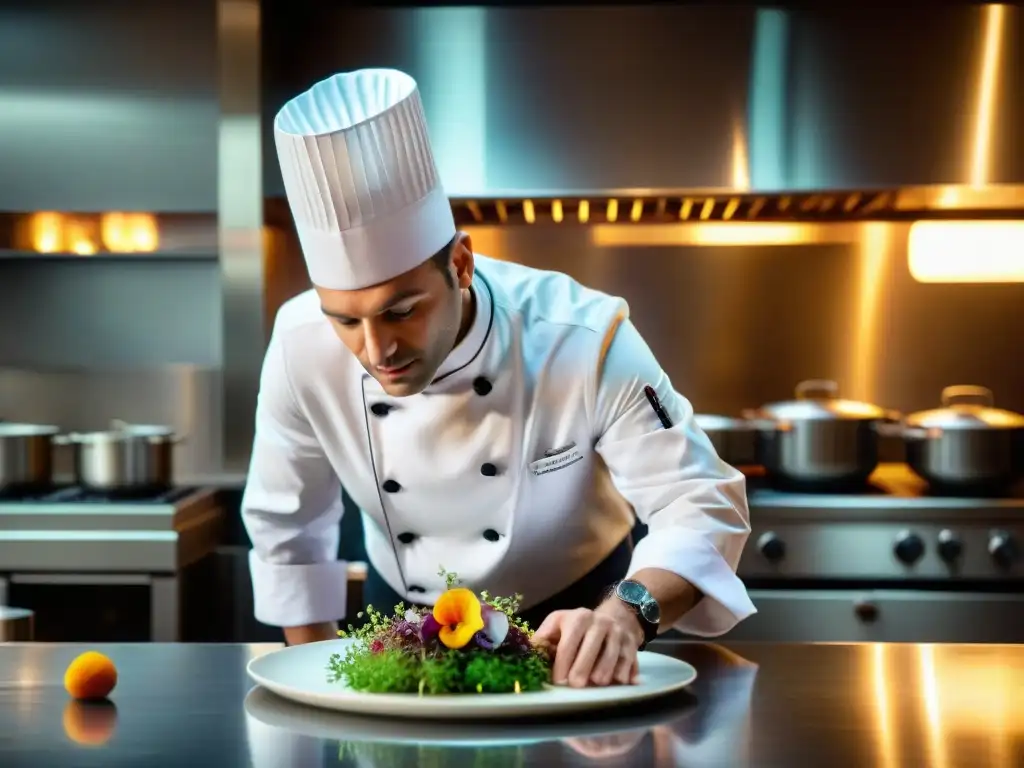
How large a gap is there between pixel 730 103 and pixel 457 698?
259 centimetres

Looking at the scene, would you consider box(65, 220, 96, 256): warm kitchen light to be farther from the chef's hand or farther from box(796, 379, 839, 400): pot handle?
the chef's hand

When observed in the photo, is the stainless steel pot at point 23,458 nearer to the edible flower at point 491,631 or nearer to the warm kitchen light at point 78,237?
the warm kitchen light at point 78,237

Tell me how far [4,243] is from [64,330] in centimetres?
31

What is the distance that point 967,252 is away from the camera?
3754mm

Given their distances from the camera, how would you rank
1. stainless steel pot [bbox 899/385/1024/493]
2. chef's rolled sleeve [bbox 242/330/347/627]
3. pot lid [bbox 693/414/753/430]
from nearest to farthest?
1. chef's rolled sleeve [bbox 242/330/347/627]
2. stainless steel pot [bbox 899/385/1024/493]
3. pot lid [bbox 693/414/753/430]

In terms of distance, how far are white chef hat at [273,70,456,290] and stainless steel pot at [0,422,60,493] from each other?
6.19 ft

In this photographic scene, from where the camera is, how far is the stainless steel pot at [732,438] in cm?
336

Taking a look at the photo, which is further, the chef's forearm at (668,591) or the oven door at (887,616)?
the oven door at (887,616)

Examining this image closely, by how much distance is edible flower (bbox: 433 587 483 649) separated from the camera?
1.30 meters

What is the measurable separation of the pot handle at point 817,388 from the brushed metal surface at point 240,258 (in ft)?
5.09

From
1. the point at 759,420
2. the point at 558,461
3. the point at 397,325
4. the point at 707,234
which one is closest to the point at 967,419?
the point at 759,420

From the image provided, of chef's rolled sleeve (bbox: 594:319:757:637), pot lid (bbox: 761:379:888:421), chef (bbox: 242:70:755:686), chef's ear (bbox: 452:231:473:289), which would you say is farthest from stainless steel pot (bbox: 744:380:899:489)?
chef's ear (bbox: 452:231:473:289)

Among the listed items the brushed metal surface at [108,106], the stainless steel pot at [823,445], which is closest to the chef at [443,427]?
the stainless steel pot at [823,445]

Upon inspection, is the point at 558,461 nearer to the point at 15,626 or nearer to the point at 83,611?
the point at 15,626
